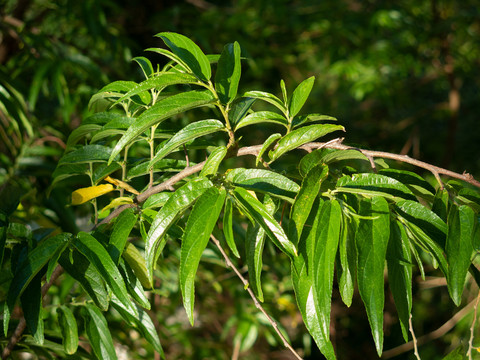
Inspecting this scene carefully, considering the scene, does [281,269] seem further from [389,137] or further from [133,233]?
[389,137]

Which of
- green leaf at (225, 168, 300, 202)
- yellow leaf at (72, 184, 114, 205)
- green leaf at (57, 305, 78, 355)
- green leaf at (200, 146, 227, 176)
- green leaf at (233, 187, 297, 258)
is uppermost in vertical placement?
green leaf at (200, 146, 227, 176)

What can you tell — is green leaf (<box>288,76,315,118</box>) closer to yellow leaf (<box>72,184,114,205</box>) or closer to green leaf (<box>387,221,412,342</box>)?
green leaf (<box>387,221,412,342</box>)

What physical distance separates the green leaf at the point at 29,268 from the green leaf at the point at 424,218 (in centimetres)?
43

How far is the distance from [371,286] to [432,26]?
112 inches

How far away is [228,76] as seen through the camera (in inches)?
23.9

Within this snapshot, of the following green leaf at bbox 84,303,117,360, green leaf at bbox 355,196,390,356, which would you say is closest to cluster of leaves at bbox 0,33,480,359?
green leaf at bbox 355,196,390,356

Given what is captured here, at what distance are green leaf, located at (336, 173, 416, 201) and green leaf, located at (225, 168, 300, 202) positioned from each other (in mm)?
57

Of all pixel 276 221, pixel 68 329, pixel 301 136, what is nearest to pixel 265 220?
pixel 276 221

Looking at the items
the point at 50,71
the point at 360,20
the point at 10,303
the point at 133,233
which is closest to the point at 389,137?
the point at 360,20

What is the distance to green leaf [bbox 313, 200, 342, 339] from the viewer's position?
1.64 feet

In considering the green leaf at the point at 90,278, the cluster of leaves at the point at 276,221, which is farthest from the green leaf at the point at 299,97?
the green leaf at the point at 90,278

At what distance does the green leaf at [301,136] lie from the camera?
0.55m

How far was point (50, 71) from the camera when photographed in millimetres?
1466

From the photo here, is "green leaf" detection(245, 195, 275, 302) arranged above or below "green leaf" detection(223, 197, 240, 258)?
below
